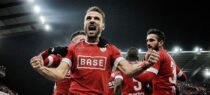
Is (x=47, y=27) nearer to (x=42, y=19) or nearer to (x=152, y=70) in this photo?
(x=42, y=19)

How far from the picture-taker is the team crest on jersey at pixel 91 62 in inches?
145

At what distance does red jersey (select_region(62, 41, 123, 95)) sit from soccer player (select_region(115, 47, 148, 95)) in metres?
1.92

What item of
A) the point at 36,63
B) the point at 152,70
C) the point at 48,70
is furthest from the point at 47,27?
the point at 36,63

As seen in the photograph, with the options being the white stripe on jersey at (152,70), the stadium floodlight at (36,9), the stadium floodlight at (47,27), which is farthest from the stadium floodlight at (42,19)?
the white stripe on jersey at (152,70)

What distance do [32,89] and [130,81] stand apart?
2169 centimetres

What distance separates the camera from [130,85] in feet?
18.9

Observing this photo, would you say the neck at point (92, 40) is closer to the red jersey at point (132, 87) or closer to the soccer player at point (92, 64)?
the soccer player at point (92, 64)

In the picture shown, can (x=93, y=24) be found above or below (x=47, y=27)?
above

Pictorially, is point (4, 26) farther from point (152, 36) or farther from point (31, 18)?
point (152, 36)

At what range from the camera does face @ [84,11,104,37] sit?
12.5 feet

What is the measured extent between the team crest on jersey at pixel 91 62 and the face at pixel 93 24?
12.1 inches

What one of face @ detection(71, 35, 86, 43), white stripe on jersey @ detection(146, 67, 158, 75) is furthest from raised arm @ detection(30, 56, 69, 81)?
face @ detection(71, 35, 86, 43)

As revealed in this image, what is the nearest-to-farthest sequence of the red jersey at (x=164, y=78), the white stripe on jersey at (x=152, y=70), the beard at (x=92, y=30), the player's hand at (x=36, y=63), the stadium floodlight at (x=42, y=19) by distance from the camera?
the player's hand at (x=36, y=63) → the beard at (x=92, y=30) → the white stripe on jersey at (x=152, y=70) → the red jersey at (x=164, y=78) → the stadium floodlight at (x=42, y=19)

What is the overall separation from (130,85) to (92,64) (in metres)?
2.25
